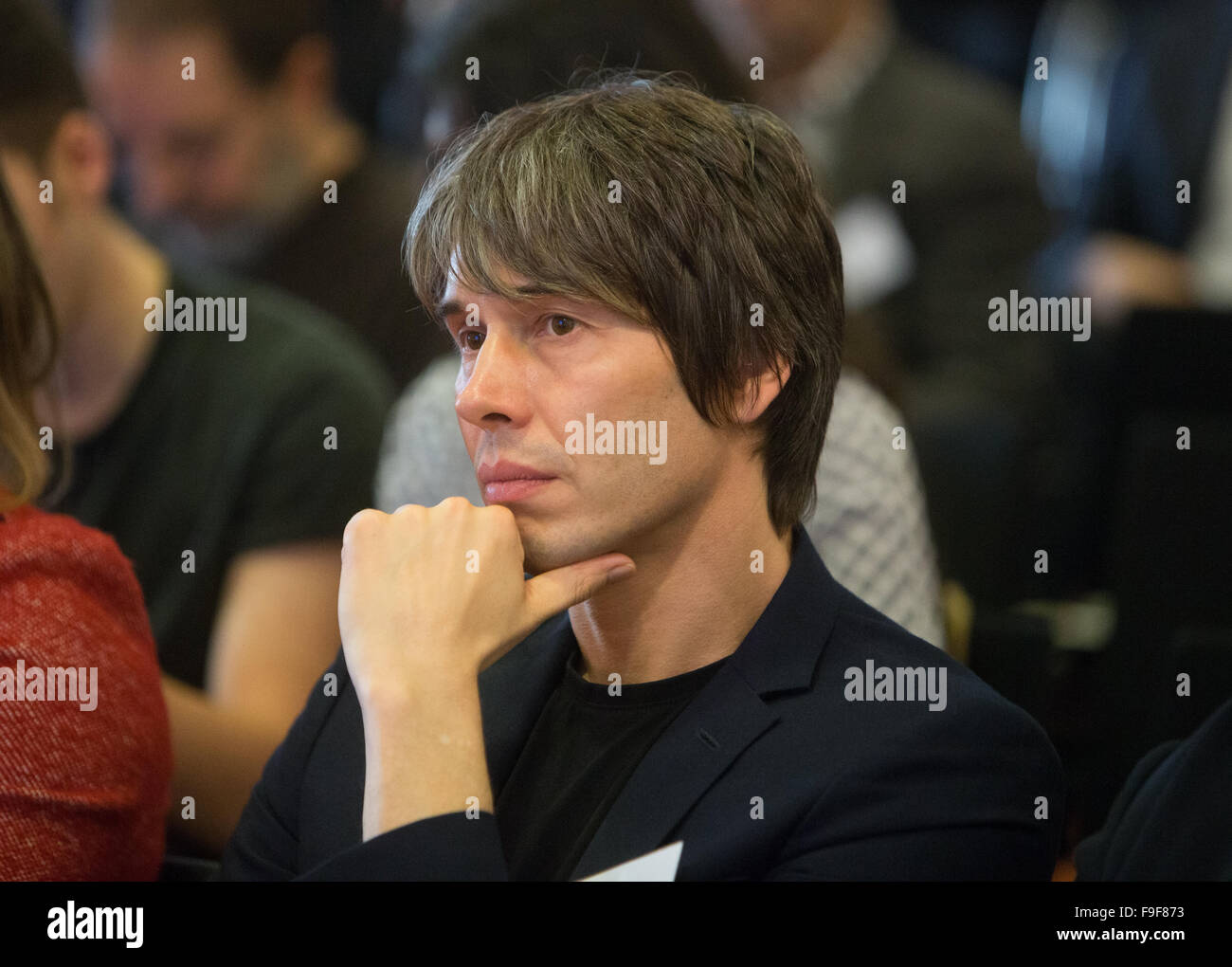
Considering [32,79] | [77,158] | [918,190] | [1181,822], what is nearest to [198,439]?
[77,158]

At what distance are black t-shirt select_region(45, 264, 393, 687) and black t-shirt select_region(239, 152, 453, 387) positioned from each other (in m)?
0.62

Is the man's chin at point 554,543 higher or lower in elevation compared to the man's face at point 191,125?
lower

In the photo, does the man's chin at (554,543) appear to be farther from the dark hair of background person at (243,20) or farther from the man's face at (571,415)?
the dark hair of background person at (243,20)

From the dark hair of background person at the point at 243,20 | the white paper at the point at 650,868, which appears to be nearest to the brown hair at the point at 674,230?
the white paper at the point at 650,868

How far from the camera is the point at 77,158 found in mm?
1938

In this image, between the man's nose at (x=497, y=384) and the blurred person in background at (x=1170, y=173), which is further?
the blurred person in background at (x=1170, y=173)

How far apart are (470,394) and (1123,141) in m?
2.51

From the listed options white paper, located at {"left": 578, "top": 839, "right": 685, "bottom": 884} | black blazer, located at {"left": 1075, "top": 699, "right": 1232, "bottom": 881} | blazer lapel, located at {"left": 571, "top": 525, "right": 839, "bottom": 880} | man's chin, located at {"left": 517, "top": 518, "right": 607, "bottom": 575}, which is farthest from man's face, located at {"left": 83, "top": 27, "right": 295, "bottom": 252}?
black blazer, located at {"left": 1075, "top": 699, "right": 1232, "bottom": 881}

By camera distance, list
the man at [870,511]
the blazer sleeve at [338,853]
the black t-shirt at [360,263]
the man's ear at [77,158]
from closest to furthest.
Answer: the blazer sleeve at [338,853]
the man at [870,511]
the man's ear at [77,158]
the black t-shirt at [360,263]

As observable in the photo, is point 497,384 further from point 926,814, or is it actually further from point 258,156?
point 258,156

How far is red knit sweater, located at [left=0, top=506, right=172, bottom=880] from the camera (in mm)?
1253

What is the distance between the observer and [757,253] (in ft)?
4.15

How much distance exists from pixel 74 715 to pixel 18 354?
42cm

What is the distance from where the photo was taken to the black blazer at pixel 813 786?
1.12 metres
